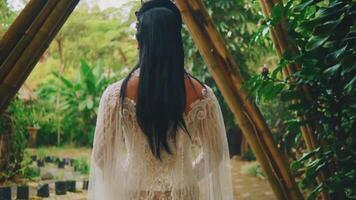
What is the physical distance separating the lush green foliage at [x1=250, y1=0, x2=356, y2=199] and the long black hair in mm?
243

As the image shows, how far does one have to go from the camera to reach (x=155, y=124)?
0.99 m

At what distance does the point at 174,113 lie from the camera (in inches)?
38.8

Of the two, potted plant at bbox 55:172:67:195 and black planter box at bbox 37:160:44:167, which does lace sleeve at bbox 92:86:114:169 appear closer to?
potted plant at bbox 55:172:67:195

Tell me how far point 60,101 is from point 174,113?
5630 millimetres

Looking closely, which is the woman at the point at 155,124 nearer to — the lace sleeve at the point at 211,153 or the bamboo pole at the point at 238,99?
the lace sleeve at the point at 211,153

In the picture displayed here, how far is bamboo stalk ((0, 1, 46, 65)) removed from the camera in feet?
3.06

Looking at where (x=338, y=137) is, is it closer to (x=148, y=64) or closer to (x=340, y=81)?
(x=340, y=81)

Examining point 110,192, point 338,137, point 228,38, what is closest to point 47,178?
point 228,38

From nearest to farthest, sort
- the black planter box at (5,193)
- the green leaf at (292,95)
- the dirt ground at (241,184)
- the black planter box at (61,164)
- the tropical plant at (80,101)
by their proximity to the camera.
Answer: the green leaf at (292,95) < the black planter box at (5,193) < the dirt ground at (241,184) < the black planter box at (61,164) < the tropical plant at (80,101)

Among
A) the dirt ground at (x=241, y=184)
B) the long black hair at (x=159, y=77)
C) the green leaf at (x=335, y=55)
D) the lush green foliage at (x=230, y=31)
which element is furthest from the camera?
the lush green foliage at (x=230, y=31)

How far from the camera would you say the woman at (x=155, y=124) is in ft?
3.20

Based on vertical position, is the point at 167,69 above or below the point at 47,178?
above

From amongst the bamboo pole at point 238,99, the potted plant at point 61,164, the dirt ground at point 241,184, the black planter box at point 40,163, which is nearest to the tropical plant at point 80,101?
the dirt ground at point 241,184

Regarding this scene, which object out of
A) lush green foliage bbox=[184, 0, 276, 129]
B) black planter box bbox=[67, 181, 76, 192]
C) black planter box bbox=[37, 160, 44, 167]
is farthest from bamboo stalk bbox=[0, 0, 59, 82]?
black planter box bbox=[37, 160, 44, 167]
